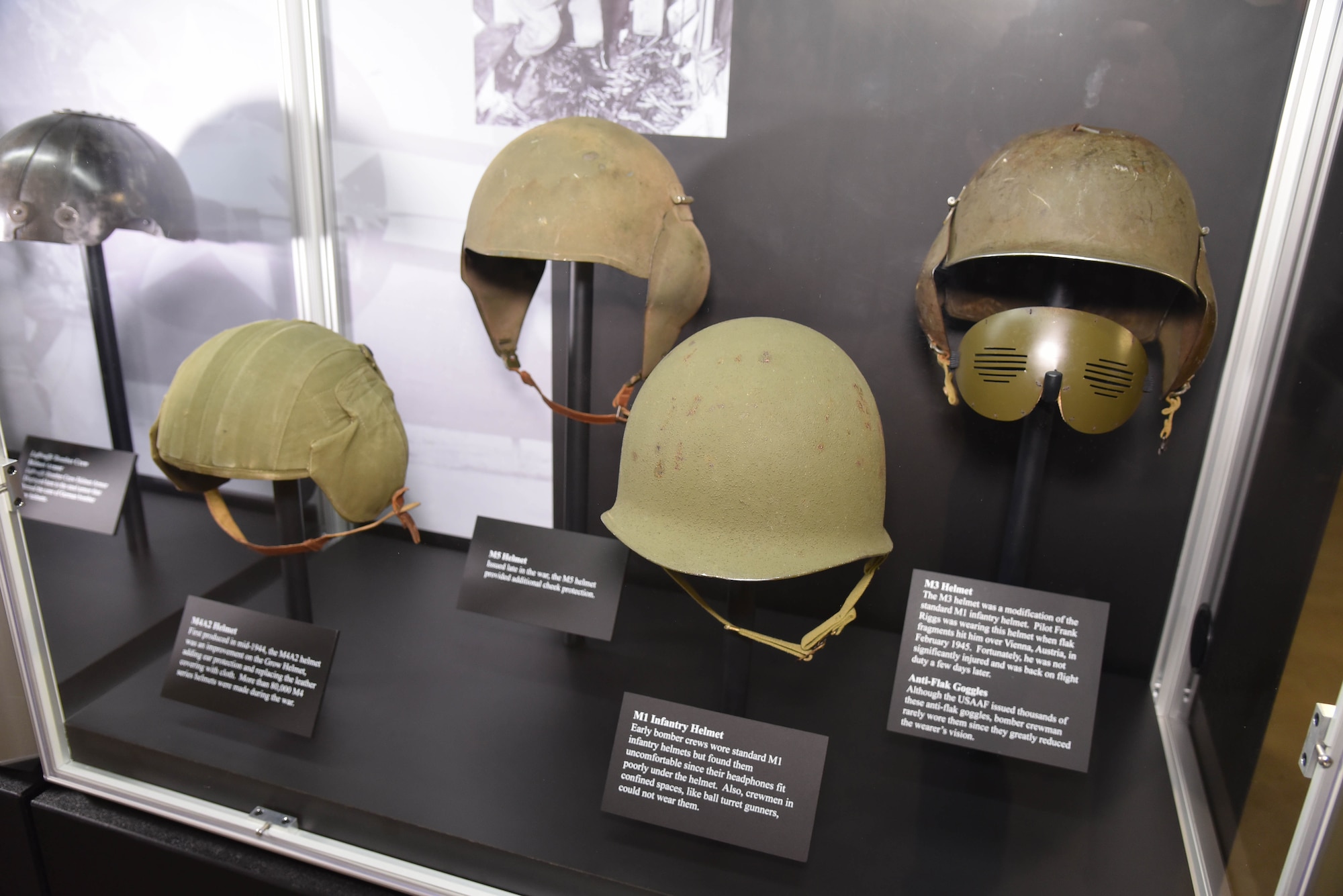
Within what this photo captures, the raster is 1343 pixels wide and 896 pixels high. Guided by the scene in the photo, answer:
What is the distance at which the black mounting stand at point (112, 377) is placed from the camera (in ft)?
6.81

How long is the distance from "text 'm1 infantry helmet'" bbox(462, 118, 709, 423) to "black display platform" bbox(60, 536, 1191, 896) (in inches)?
28.0

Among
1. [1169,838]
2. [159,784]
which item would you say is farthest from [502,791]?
[1169,838]

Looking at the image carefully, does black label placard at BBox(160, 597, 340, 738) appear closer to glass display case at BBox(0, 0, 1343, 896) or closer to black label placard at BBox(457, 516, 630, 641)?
glass display case at BBox(0, 0, 1343, 896)

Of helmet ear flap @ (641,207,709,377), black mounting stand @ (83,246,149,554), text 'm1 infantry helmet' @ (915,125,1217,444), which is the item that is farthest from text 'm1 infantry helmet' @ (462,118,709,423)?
black mounting stand @ (83,246,149,554)

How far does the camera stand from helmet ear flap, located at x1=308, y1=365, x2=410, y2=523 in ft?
5.22

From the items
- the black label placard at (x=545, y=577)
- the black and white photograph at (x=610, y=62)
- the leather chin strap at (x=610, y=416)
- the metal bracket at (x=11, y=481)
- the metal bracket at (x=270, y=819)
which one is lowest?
the metal bracket at (x=270, y=819)

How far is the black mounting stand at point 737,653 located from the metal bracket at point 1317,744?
81 centimetres

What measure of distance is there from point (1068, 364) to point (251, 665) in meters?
1.71

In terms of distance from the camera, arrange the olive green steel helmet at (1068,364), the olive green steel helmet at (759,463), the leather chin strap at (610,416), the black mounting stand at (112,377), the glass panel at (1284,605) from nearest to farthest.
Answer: the glass panel at (1284,605), the olive green steel helmet at (759,463), the olive green steel helmet at (1068,364), the leather chin strap at (610,416), the black mounting stand at (112,377)

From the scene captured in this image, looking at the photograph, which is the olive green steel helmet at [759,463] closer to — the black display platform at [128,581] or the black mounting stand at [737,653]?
the black mounting stand at [737,653]

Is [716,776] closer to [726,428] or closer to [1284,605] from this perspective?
[726,428]

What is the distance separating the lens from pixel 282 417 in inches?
60.4

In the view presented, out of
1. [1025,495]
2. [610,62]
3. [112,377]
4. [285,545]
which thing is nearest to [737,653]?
[1025,495]

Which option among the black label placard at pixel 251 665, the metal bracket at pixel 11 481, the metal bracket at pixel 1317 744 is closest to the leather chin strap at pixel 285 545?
the black label placard at pixel 251 665
